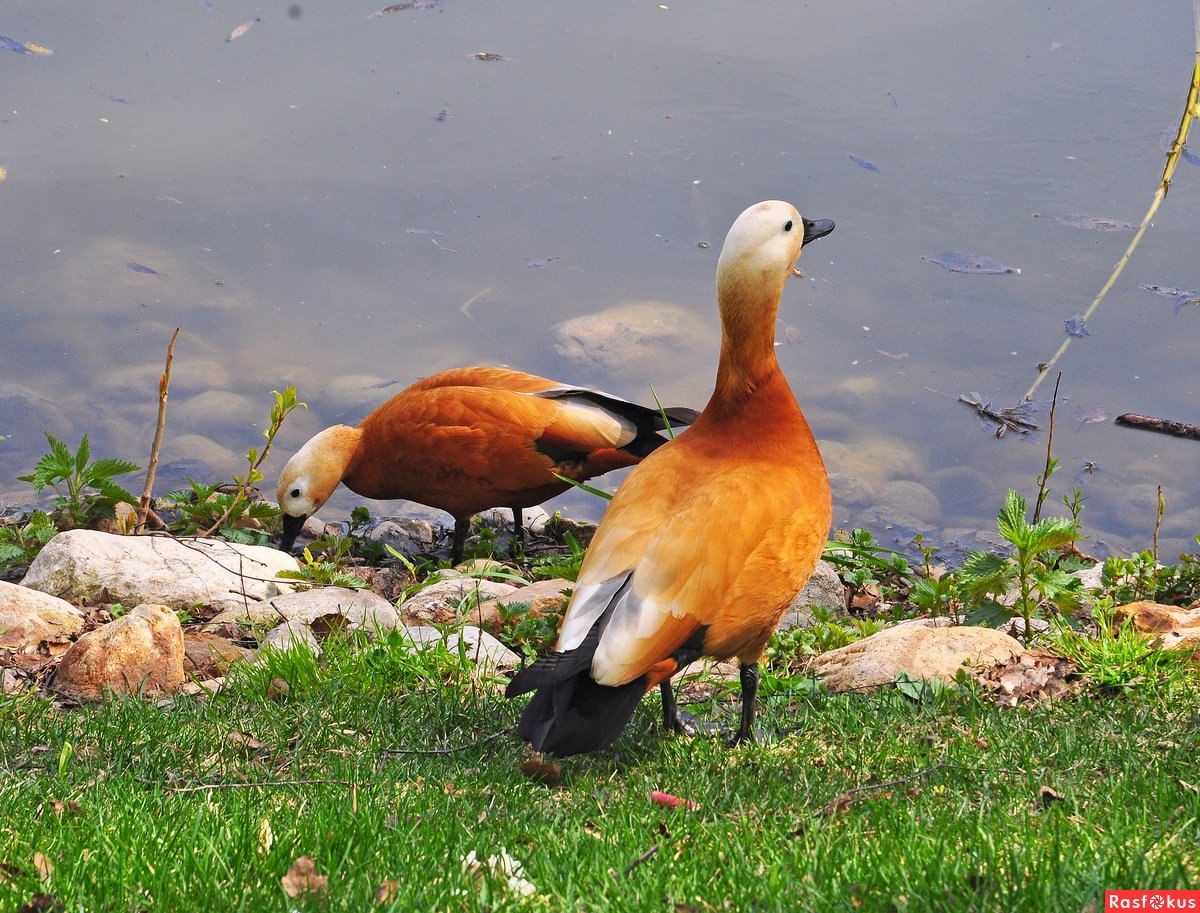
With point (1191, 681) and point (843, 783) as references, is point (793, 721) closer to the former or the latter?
point (843, 783)

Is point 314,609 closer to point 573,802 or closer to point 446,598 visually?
point 446,598

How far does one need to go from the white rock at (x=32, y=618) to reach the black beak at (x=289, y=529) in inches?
83.0

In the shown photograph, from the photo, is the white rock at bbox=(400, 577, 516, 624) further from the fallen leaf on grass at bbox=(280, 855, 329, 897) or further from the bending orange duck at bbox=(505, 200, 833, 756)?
the fallen leaf on grass at bbox=(280, 855, 329, 897)

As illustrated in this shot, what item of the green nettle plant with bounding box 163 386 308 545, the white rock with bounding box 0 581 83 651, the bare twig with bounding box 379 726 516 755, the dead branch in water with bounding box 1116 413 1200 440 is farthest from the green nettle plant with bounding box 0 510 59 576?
the dead branch in water with bounding box 1116 413 1200 440

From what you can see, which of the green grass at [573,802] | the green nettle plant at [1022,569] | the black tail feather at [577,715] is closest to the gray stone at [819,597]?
the green nettle plant at [1022,569]

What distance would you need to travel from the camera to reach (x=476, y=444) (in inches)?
284

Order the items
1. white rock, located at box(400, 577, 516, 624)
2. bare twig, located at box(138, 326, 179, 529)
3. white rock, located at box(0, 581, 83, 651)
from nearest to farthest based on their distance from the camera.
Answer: white rock, located at box(0, 581, 83, 651)
white rock, located at box(400, 577, 516, 624)
bare twig, located at box(138, 326, 179, 529)

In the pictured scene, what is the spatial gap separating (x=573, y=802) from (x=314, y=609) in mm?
2572

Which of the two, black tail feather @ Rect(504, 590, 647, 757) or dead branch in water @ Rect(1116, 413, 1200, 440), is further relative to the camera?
dead branch in water @ Rect(1116, 413, 1200, 440)

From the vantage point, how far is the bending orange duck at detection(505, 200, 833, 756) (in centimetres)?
358

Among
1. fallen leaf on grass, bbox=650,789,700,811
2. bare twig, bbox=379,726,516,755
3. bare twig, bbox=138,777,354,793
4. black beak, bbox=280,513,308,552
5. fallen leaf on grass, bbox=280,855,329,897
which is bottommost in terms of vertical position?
black beak, bbox=280,513,308,552

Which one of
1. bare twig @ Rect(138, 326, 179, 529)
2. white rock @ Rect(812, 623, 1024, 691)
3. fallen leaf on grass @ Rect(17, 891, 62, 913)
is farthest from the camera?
bare twig @ Rect(138, 326, 179, 529)

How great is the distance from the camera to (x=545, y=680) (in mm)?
3441

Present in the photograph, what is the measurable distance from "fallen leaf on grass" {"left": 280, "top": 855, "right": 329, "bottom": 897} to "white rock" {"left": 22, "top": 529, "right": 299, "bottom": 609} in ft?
11.4
